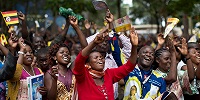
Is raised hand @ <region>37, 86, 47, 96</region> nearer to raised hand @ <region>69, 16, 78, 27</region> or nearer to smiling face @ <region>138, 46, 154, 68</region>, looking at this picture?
raised hand @ <region>69, 16, 78, 27</region>

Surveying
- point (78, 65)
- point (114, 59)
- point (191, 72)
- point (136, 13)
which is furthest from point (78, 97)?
point (136, 13)

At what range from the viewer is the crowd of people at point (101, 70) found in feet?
14.5

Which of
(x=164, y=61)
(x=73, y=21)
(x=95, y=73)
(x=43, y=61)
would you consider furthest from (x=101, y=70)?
(x=43, y=61)

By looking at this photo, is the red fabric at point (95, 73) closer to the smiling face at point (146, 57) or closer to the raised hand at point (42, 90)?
the raised hand at point (42, 90)

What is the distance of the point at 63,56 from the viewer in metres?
4.90

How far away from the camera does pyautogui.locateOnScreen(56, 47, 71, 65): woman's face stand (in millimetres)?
4879

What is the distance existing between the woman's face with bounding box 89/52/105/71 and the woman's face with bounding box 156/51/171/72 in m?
1.31

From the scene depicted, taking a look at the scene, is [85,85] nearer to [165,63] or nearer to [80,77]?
[80,77]

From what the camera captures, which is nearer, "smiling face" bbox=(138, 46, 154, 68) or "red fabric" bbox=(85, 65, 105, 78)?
"red fabric" bbox=(85, 65, 105, 78)

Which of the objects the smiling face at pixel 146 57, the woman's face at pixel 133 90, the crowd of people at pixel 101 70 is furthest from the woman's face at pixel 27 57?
the smiling face at pixel 146 57

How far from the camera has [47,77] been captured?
4852 mm

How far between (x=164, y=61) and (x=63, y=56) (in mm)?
1514

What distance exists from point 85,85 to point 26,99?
823mm

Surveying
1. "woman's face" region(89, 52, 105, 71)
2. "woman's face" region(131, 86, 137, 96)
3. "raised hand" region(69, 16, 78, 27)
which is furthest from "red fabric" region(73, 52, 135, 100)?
"raised hand" region(69, 16, 78, 27)
